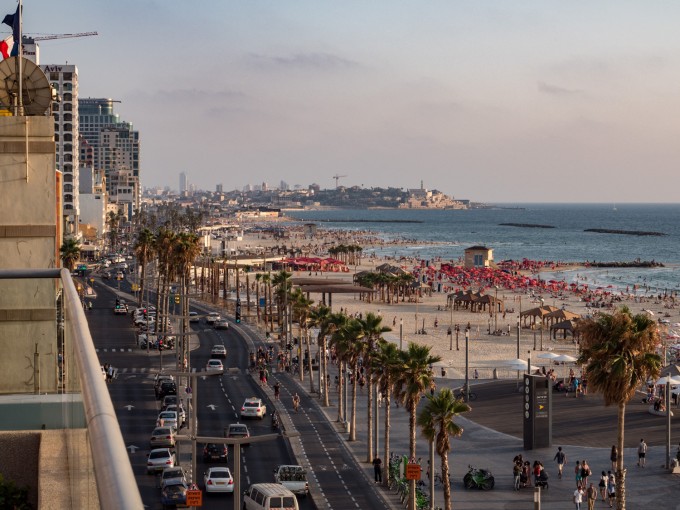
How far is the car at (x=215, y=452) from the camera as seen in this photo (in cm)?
4112

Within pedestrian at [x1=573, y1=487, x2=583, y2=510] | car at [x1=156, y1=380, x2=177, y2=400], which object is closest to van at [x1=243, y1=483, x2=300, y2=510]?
pedestrian at [x1=573, y1=487, x2=583, y2=510]

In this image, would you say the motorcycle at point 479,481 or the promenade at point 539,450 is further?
the motorcycle at point 479,481

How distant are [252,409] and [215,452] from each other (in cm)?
1049

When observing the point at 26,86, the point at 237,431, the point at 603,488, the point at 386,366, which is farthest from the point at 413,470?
the point at 26,86

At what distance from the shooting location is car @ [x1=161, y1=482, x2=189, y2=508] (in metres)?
34.0

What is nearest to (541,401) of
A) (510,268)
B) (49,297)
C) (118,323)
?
(49,297)

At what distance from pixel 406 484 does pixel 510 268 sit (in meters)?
137

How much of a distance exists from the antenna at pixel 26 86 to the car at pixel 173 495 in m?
19.1

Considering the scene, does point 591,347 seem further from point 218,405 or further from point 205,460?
point 218,405

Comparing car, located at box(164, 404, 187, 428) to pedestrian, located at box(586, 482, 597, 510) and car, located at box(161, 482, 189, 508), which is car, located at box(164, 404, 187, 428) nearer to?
car, located at box(161, 482, 189, 508)

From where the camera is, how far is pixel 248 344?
3206 inches

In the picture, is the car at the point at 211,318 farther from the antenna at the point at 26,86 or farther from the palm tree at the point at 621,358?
the antenna at the point at 26,86

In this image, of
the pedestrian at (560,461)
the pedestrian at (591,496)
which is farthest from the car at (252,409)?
the pedestrian at (591,496)

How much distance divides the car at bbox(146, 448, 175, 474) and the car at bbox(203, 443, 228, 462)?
74.7 inches
